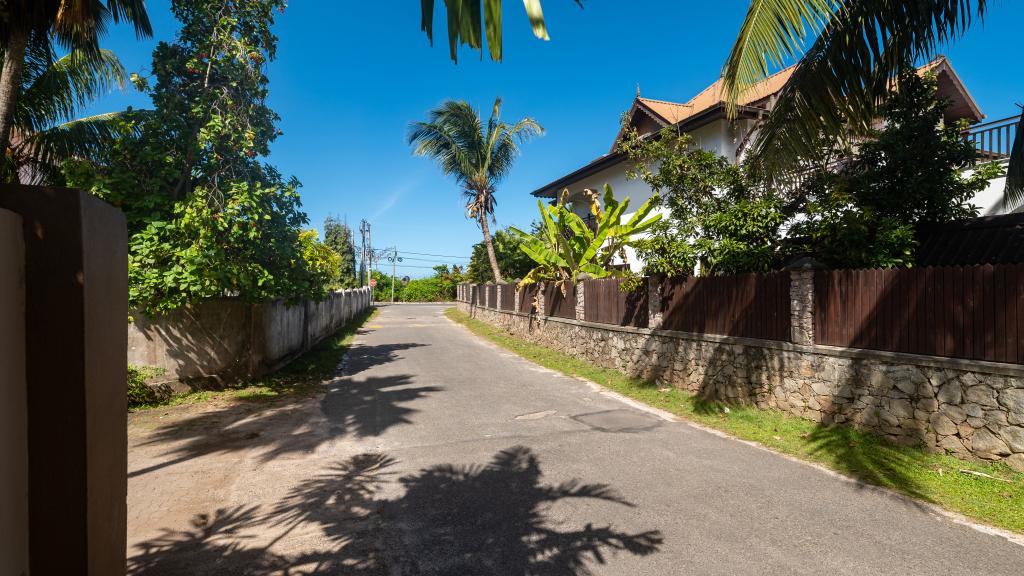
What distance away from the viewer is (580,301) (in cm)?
1369

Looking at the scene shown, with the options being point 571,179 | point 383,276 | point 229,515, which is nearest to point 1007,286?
point 229,515

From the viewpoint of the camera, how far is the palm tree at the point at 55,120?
8266 mm

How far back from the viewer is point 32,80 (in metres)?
8.36

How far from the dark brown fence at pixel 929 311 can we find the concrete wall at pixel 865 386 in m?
0.16

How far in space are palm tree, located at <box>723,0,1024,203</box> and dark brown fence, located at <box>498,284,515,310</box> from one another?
564 inches

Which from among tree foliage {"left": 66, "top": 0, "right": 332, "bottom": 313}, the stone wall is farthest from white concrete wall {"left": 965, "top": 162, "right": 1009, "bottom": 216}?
tree foliage {"left": 66, "top": 0, "right": 332, "bottom": 313}

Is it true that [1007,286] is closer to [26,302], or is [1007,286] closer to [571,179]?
[26,302]

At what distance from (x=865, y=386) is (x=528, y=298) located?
1276 centimetres

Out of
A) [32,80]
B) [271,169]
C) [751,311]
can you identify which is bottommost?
[751,311]

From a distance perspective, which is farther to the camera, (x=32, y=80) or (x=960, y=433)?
(x=32, y=80)

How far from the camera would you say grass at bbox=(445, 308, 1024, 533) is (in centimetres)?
438

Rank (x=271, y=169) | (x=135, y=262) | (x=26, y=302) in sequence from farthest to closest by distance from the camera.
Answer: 1. (x=271, y=169)
2. (x=135, y=262)
3. (x=26, y=302)

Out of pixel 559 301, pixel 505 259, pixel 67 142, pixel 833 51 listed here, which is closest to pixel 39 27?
pixel 67 142

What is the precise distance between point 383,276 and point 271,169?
6076cm
